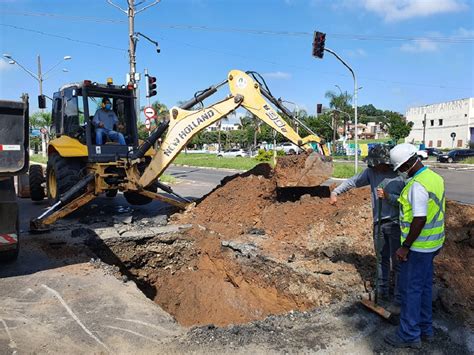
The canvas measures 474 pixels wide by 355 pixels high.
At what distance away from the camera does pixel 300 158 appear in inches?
356

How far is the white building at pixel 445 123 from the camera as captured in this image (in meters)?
50.3

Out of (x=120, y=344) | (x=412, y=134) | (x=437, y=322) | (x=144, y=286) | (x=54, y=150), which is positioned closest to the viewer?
(x=120, y=344)

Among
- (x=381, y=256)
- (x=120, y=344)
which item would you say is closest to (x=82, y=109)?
(x=120, y=344)

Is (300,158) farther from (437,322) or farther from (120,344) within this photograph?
(120,344)

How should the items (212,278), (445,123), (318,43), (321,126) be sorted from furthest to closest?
(321,126) < (445,123) < (318,43) < (212,278)

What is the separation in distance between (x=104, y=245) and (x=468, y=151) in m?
37.3

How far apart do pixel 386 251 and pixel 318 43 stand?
13394mm

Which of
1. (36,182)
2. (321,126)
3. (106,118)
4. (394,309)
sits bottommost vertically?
(394,309)

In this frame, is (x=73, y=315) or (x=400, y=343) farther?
(x=73, y=315)

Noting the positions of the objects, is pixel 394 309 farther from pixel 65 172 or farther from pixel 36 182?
pixel 36 182

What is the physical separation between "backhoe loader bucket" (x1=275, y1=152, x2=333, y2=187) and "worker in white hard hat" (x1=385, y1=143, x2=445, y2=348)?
473 cm

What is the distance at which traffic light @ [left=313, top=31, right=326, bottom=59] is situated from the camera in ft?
54.5

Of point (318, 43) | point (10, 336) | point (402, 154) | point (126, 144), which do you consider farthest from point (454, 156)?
point (10, 336)

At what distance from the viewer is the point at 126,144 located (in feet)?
31.7
